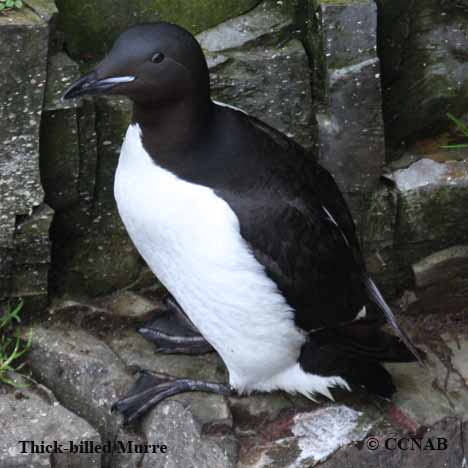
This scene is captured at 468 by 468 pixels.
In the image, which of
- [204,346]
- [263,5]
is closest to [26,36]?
[263,5]

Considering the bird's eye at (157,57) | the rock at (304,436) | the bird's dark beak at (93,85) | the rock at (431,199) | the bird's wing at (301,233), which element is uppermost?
the bird's eye at (157,57)

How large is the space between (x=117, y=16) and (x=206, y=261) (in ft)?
3.45

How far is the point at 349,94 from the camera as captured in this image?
143 inches

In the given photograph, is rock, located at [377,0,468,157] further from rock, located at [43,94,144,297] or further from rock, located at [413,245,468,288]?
rock, located at [43,94,144,297]

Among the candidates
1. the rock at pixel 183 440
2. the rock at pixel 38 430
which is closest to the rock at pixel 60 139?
the rock at pixel 38 430

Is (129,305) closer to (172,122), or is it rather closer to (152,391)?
(152,391)

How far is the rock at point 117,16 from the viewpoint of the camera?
3566 millimetres

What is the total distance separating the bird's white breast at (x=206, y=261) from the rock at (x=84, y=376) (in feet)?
1.52

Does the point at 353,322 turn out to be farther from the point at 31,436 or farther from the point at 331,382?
the point at 31,436

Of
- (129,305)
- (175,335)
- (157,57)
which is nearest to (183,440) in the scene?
(175,335)

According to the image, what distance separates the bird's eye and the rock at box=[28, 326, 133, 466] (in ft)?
4.09

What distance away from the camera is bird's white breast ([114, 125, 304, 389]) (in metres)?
3.02

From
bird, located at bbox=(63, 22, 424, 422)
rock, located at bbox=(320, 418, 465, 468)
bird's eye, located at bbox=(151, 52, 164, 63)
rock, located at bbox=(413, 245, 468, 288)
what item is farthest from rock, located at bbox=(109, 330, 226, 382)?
bird's eye, located at bbox=(151, 52, 164, 63)

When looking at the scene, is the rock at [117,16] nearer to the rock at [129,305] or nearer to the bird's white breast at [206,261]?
the bird's white breast at [206,261]
